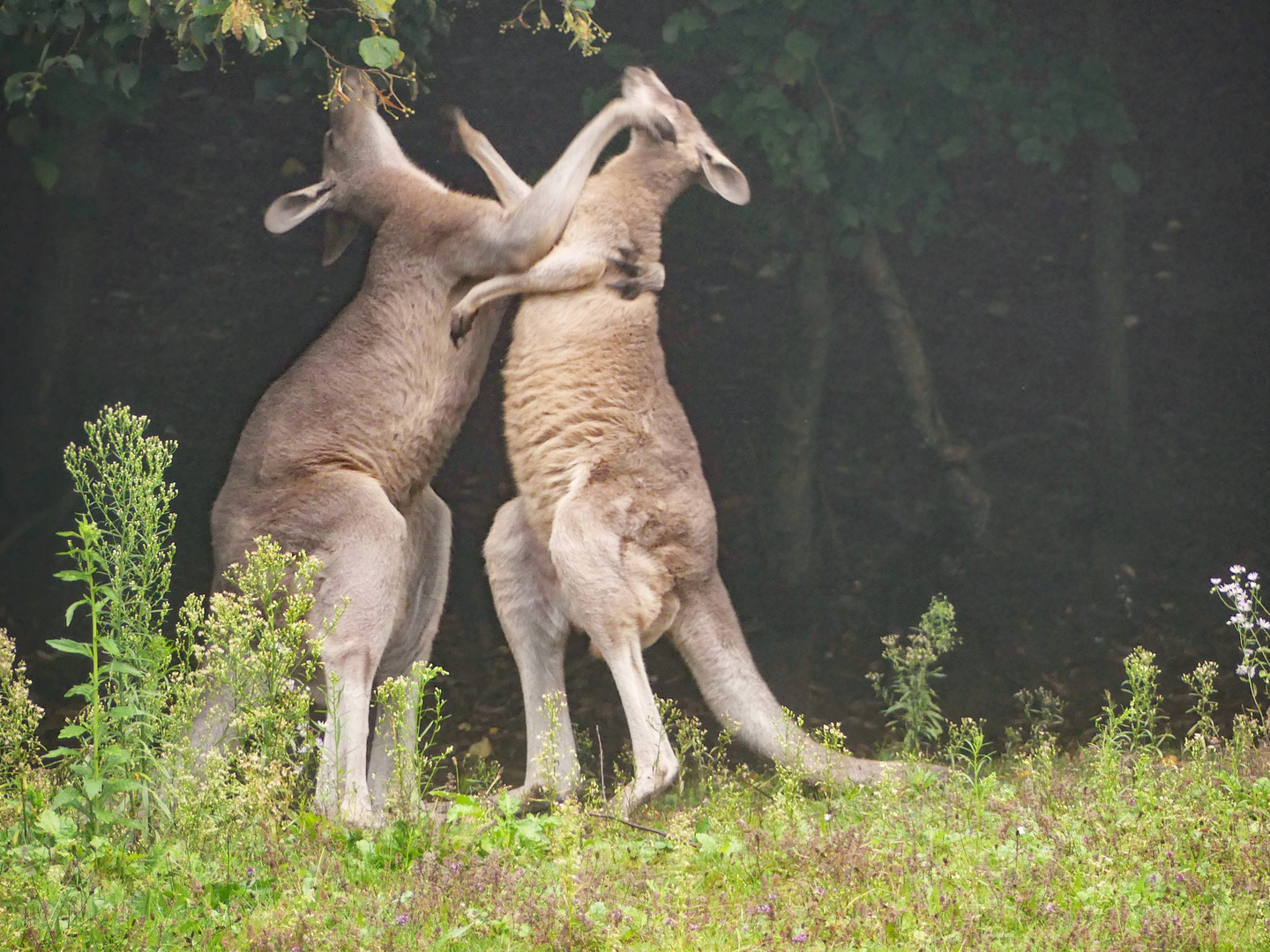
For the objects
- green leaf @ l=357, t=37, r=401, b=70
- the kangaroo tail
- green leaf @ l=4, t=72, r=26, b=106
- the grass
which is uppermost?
green leaf @ l=357, t=37, r=401, b=70

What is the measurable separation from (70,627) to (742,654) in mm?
2701

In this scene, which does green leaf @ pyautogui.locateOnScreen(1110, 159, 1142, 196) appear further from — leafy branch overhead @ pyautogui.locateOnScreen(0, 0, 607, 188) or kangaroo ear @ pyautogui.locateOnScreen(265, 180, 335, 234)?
kangaroo ear @ pyautogui.locateOnScreen(265, 180, 335, 234)

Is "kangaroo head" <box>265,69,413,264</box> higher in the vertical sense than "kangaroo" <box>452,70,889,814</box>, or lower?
higher

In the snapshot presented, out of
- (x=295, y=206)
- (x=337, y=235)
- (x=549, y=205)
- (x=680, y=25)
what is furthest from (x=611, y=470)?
(x=680, y=25)

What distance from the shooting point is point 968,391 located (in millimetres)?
5453

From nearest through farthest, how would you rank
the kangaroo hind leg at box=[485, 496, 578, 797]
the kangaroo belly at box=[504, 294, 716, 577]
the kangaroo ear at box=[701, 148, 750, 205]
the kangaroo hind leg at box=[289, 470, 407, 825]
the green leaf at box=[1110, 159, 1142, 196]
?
the kangaroo hind leg at box=[289, 470, 407, 825] < the kangaroo belly at box=[504, 294, 716, 577] < the kangaroo hind leg at box=[485, 496, 578, 797] < the kangaroo ear at box=[701, 148, 750, 205] < the green leaf at box=[1110, 159, 1142, 196]

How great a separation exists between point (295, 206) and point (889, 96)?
8.41 feet

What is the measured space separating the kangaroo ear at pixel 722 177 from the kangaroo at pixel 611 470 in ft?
0.06

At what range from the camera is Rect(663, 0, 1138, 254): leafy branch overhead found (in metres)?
5.22

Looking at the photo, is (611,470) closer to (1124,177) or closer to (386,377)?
(386,377)

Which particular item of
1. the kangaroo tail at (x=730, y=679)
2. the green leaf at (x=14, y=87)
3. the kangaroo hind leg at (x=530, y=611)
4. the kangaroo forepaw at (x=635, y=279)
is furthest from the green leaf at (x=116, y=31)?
the kangaroo tail at (x=730, y=679)

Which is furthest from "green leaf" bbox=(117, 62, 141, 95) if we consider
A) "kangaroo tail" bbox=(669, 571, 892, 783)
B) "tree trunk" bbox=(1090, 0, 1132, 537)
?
"tree trunk" bbox=(1090, 0, 1132, 537)

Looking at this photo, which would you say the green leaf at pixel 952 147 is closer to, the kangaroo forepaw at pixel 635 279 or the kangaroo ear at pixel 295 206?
the kangaroo forepaw at pixel 635 279

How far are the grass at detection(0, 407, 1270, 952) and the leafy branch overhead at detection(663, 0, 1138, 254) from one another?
8.11 ft
